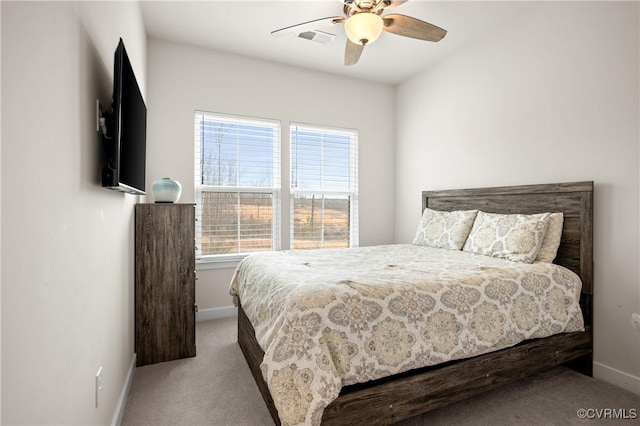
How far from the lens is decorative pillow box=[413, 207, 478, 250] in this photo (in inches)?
115

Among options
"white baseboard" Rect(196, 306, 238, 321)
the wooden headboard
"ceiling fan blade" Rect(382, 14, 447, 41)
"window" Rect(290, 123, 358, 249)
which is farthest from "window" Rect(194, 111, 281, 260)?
the wooden headboard

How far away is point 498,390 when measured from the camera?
2.02 metres

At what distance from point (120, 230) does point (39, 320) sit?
3.88 ft

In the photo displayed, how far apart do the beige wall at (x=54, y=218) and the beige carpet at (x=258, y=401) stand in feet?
1.41

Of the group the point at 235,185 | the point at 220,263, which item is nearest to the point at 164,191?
the point at 235,185

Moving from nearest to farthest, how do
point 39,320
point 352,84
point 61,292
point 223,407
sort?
point 39,320 → point 61,292 → point 223,407 → point 352,84

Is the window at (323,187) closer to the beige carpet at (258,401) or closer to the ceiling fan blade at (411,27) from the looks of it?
the ceiling fan blade at (411,27)

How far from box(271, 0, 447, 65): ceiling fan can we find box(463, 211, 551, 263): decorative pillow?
1.57 metres

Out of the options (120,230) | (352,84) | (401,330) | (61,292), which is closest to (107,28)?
(120,230)

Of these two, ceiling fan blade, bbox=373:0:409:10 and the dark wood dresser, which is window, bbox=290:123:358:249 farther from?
ceiling fan blade, bbox=373:0:409:10

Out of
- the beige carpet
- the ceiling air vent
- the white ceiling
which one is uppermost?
the white ceiling

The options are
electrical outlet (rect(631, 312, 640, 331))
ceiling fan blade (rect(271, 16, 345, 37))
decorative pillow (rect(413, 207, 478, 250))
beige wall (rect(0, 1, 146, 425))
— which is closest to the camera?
beige wall (rect(0, 1, 146, 425))

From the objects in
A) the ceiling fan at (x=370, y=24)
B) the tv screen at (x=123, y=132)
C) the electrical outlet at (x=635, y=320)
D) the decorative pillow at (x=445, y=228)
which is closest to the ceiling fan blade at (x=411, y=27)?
the ceiling fan at (x=370, y=24)

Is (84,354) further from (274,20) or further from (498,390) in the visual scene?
(274,20)
